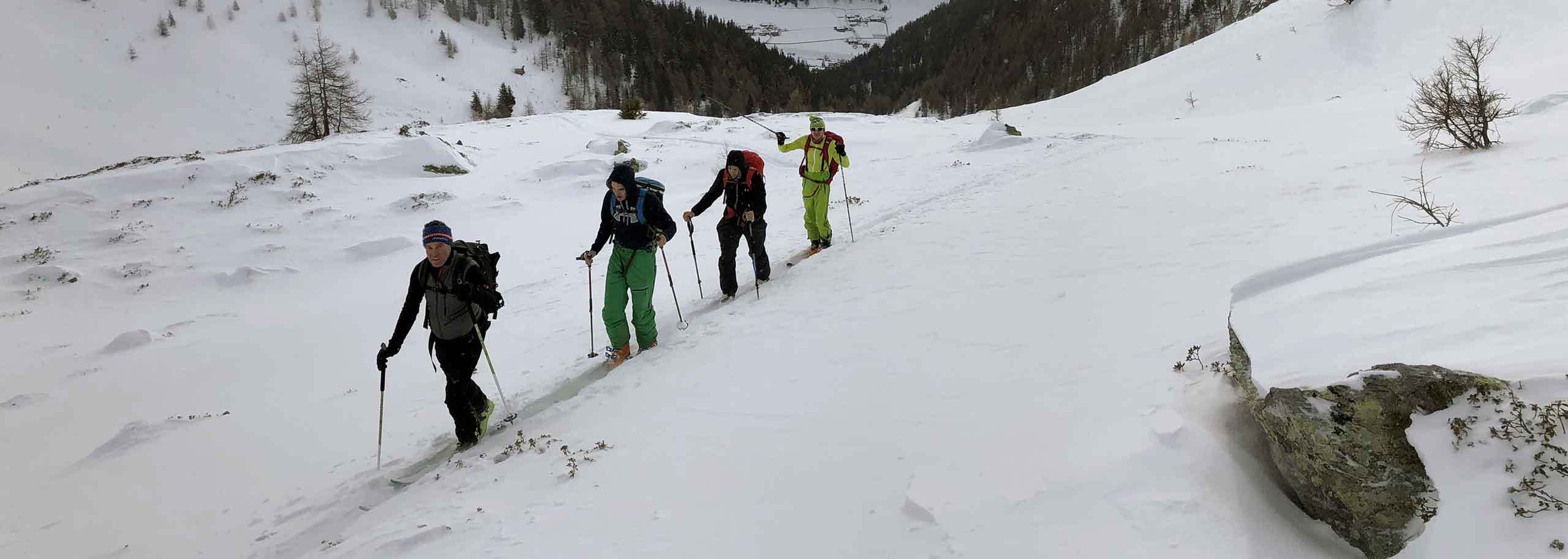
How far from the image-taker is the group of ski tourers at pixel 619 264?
508 centimetres

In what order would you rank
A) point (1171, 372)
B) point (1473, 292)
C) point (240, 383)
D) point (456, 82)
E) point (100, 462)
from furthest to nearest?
1. point (456, 82)
2. point (240, 383)
3. point (100, 462)
4. point (1171, 372)
5. point (1473, 292)

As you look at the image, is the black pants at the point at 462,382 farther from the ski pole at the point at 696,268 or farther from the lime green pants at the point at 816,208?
the lime green pants at the point at 816,208

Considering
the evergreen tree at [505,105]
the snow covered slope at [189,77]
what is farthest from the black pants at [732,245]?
the evergreen tree at [505,105]

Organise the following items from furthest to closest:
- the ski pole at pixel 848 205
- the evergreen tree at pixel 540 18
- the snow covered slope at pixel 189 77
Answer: the evergreen tree at pixel 540 18
the snow covered slope at pixel 189 77
the ski pole at pixel 848 205

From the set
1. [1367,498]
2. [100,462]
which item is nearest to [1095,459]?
[1367,498]

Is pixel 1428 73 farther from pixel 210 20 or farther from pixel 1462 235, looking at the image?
pixel 210 20

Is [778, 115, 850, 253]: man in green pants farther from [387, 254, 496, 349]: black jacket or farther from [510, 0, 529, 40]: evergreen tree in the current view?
[510, 0, 529, 40]: evergreen tree

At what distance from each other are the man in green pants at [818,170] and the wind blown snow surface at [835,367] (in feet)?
3.16

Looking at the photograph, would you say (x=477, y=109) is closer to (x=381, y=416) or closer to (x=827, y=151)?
(x=827, y=151)

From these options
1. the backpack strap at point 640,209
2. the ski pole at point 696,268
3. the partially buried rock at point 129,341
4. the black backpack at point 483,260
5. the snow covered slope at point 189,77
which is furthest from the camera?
the snow covered slope at point 189,77

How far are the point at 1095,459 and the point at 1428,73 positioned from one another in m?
31.5

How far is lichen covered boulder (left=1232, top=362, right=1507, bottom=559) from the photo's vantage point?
7.98 ft

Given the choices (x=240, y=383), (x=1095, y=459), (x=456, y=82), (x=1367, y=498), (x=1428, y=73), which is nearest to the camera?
(x=1367, y=498)

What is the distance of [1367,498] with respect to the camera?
2.51m
